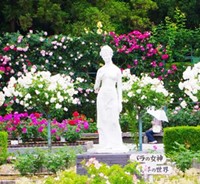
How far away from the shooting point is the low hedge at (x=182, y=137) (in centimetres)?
1503

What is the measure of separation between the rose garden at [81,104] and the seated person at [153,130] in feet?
1.58

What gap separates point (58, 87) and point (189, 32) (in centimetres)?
982

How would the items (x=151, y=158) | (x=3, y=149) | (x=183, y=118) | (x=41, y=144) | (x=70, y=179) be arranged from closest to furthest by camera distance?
(x=70, y=179) → (x=151, y=158) → (x=3, y=149) → (x=41, y=144) → (x=183, y=118)

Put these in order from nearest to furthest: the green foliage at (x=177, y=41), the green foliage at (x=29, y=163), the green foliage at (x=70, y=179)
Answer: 1. the green foliage at (x=70, y=179)
2. the green foliage at (x=29, y=163)
3. the green foliage at (x=177, y=41)

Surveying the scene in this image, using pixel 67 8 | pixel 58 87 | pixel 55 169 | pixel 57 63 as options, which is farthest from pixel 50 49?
pixel 55 169

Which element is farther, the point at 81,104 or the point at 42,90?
the point at 81,104

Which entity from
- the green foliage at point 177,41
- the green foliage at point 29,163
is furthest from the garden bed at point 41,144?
the green foliage at point 177,41

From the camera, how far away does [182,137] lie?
596 inches

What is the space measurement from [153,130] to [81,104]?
13.3 ft

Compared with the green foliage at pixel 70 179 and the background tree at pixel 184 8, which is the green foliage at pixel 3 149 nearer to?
the green foliage at pixel 70 179

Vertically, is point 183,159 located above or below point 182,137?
below

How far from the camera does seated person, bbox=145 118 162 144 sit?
19.7m

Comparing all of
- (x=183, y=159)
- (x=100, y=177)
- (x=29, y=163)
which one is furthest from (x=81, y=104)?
(x=100, y=177)

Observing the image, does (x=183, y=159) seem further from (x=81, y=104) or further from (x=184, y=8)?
(x=184, y=8)
